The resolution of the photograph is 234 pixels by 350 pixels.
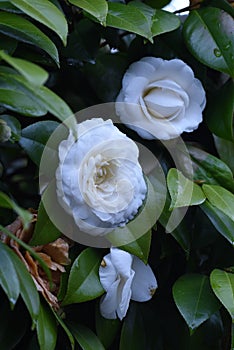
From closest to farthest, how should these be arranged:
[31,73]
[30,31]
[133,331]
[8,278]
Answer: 1. [31,73]
2. [8,278]
3. [30,31]
4. [133,331]

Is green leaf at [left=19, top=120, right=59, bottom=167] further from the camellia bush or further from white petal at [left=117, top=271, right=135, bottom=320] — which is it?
white petal at [left=117, top=271, right=135, bottom=320]

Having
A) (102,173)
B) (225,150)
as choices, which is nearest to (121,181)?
(102,173)

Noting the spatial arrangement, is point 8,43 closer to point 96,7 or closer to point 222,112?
point 96,7

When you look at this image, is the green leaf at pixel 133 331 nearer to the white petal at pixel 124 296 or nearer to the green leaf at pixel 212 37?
the white petal at pixel 124 296

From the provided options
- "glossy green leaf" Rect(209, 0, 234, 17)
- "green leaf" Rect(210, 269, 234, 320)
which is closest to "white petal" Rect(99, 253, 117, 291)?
"green leaf" Rect(210, 269, 234, 320)

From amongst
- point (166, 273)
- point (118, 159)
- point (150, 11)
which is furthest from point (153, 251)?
point (150, 11)

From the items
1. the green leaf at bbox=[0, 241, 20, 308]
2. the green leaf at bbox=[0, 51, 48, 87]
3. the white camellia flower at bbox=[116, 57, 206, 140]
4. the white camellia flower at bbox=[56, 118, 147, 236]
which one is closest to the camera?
the green leaf at bbox=[0, 51, 48, 87]

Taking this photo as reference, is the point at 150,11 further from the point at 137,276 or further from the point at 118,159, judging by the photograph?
the point at 137,276

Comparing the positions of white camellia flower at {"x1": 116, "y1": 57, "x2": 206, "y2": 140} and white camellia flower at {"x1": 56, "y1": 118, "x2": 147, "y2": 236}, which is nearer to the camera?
white camellia flower at {"x1": 56, "y1": 118, "x2": 147, "y2": 236}
